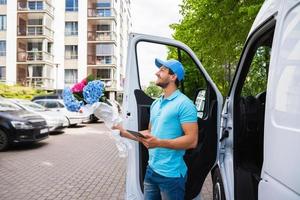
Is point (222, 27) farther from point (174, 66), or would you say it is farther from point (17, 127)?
point (174, 66)

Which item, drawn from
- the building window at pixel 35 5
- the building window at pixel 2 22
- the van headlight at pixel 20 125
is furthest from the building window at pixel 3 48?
the van headlight at pixel 20 125

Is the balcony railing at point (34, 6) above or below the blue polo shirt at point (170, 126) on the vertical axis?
above

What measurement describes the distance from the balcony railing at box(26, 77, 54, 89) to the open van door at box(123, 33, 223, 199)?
140ft

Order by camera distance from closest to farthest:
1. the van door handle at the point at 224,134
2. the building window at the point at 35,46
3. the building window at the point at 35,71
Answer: the van door handle at the point at 224,134 < the building window at the point at 35,71 < the building window at the point at 35,46

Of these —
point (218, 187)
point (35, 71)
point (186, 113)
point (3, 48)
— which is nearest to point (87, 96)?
point (186, 113)

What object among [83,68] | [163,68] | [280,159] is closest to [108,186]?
[163,68]

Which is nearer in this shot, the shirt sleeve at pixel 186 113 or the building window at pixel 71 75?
the shirt sleeve at pixel 186 113

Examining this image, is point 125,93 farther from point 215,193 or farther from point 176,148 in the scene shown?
point 215,193

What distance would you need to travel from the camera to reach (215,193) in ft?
15.0

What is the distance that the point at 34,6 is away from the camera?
4688 centimetres

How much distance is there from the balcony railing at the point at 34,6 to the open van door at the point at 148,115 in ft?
146

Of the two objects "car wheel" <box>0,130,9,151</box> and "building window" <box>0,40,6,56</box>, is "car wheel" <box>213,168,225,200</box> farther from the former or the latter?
"building window" <box>0,40,6,56</box>

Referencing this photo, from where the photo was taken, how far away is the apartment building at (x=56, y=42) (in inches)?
1802

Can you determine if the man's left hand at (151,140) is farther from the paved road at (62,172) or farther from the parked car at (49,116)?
the parked car at (49,116)
